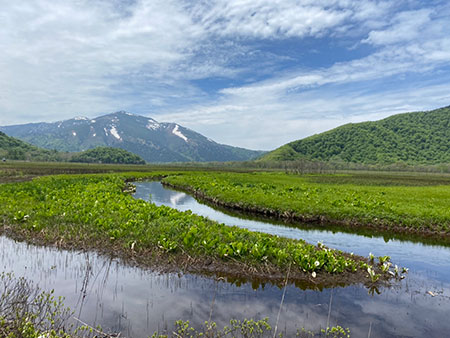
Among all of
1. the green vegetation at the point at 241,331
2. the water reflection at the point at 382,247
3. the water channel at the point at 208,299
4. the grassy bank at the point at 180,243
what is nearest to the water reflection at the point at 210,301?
the water channel at the point at 208,299

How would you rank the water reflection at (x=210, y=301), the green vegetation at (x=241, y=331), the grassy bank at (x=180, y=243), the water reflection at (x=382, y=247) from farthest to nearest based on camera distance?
the water reflection at (x=382, y=247), the grassy bank at (x=180, y=243), the water reflection at (x=210, y=301), the green vegetation at (x=241, y=331)

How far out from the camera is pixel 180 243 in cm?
1469

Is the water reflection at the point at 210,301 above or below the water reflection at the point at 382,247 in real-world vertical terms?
below

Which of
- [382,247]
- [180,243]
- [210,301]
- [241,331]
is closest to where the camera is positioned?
[241,331]

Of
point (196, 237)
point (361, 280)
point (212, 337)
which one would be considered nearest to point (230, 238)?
point (196, 237)

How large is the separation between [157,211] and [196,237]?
6.11 metres

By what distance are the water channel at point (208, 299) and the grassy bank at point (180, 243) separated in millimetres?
945

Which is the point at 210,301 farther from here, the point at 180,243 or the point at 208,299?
the point at 180,243

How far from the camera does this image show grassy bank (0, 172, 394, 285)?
42.1ft

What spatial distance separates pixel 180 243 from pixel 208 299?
15.1 ft

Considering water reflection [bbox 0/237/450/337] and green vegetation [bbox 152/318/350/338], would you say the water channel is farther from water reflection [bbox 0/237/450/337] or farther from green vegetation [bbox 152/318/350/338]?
green vegetation [bbox 152/318/350/338]

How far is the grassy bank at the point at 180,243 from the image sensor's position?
12.8m

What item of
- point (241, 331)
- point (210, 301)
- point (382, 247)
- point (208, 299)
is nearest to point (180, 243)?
point (208, 299)

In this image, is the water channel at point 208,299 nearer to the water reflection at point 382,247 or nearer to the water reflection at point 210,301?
the water reflection at point 210,301
